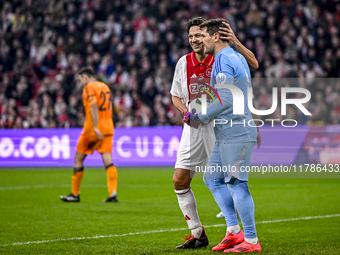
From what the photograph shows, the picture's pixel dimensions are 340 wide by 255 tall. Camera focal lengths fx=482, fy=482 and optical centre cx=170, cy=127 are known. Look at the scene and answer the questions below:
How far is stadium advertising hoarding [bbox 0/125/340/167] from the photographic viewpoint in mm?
13453

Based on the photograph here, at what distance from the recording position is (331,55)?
1680cm

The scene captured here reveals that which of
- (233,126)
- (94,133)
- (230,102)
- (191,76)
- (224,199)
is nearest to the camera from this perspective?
(230,102)

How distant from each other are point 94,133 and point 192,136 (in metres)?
3.95

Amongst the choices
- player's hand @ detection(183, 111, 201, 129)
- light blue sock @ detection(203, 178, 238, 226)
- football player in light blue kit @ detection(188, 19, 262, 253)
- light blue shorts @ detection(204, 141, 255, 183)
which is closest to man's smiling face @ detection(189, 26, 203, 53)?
football player in light blue kit @ detection(188, 19, 262, 253)

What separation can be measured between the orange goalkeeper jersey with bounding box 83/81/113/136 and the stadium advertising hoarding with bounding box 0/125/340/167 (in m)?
5.81

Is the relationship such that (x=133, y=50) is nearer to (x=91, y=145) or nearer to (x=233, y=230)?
(x=91, y=145)

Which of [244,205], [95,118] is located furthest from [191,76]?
[95,118]

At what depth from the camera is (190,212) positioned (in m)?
4.89

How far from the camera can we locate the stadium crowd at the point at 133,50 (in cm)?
1641

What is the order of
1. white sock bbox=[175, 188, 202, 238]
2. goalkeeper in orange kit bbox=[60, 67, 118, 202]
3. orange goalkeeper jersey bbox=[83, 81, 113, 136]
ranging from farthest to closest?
1. orange goalkeeper jersey bbox=[83, 81, 113, 136]
2. goalkeeper in orange kit bbox=[60, 67, 118, 202]
3. white sock bbox=[175, 188, 202, 238]

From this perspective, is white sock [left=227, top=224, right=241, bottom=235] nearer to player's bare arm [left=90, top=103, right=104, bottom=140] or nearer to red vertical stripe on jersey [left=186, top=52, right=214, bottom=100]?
red vertical stripe on jersey [left=186, top=52, right=214, bottom=100]

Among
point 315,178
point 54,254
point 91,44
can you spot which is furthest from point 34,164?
point 54,254

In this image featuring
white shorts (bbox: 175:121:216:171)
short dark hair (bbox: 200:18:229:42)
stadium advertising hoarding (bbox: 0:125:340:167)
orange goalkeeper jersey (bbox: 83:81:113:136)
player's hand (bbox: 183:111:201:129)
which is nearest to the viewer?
short dark hair (bbox: 200:18:229:42)

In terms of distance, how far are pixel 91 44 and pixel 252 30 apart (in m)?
6.39
